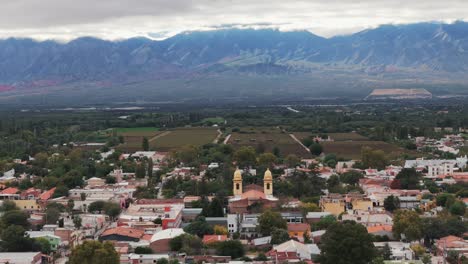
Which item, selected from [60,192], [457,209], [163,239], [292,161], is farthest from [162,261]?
[292,161]

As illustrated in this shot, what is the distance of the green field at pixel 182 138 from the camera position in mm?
75500

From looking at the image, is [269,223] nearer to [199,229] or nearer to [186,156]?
[199,229]

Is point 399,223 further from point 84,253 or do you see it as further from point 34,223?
point 34,223

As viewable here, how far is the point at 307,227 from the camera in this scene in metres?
34.9

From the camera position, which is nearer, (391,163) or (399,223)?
(399,223)

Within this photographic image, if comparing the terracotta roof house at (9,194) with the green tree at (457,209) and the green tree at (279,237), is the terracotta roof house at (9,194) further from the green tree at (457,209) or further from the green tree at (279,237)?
the green tree at (457,209)

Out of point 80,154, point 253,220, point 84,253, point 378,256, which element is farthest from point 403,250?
point 80,154

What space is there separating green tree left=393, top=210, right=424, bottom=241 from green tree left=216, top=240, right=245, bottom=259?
6.52m

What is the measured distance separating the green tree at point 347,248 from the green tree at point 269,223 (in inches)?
259

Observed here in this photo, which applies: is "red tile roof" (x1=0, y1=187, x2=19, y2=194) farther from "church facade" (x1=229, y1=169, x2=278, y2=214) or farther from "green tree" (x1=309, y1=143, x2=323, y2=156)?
"green tree" (x1=309, y1=143, x2=323, y2=156)

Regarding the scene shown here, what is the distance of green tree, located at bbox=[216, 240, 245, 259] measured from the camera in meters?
30.7

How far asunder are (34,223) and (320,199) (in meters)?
13.7

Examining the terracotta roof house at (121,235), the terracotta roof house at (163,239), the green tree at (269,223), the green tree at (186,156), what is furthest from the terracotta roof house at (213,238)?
the green tree at (186,156)

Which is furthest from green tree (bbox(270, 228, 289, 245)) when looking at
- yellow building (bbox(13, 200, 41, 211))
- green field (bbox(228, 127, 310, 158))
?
Result: green field (bbox(228, 127, 310, 158))
